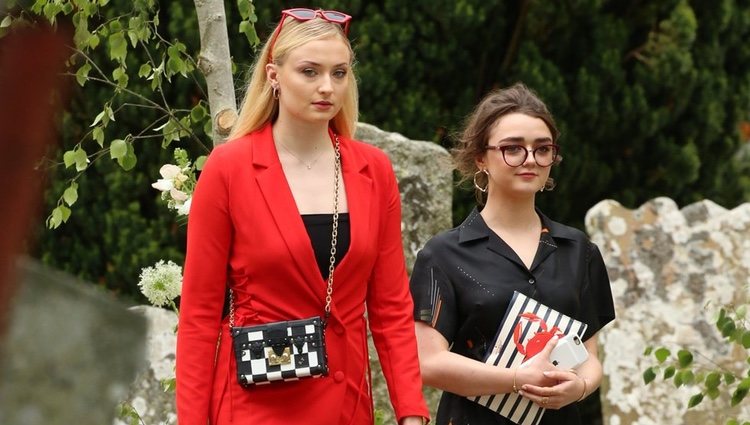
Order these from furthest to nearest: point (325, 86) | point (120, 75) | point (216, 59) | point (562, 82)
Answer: point (562, 82), point (120, 75), point (216, 59), point (325, 86)

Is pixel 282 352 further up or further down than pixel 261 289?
further down

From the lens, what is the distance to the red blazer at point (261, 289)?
311cm

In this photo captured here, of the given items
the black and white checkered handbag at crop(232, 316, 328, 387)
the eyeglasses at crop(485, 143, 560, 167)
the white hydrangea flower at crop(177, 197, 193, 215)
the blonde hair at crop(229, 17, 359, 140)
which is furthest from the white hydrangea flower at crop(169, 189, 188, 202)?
the black and white checkered handbag at crop(232, 316, 328, 387)

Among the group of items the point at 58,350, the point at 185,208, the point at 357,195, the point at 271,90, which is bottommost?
the point at 185,208

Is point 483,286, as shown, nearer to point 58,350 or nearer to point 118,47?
point 118,47

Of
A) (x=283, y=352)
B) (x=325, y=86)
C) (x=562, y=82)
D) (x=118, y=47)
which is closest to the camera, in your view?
(x=283, y=352)

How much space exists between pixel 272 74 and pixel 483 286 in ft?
2.58

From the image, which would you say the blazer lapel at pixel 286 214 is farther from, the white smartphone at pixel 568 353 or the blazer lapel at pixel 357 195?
the white smartphone at pixel 568 353

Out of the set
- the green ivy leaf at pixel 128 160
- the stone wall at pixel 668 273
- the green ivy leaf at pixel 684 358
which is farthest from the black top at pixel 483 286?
the stone wall at pixel 668 273

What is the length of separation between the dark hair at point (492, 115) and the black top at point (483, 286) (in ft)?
0.60

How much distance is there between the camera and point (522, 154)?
369cm

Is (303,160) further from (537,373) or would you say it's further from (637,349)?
(637,349)


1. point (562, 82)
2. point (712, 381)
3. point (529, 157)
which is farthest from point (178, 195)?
point (562, 82)

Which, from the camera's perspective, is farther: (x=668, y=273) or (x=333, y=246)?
(x=668, y=273)
